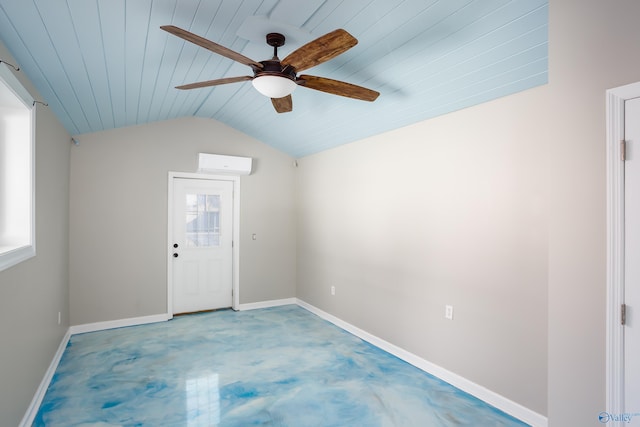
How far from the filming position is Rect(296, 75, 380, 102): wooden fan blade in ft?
7.05

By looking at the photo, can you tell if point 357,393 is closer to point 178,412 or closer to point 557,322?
point 178,412

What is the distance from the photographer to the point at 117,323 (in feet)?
14.2

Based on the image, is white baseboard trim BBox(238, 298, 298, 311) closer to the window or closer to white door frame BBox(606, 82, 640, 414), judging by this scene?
the window

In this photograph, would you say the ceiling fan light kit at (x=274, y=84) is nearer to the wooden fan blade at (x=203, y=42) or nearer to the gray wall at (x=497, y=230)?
the wooden fan blade at (x=203, y=42)

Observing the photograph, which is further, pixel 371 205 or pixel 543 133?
pixel 371 205

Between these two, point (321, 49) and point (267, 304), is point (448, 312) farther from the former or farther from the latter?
point (267, 304)

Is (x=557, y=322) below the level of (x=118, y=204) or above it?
below

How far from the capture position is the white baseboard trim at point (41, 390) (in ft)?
7.52

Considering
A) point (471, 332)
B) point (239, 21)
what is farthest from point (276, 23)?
point (471, 332)

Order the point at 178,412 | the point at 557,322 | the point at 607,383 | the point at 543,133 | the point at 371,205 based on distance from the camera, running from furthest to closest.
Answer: the point at 371,205 → the point at 178,412 → the point at 543,133 → the point at 557,322 → the point at 607,383

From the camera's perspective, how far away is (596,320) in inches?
57.0

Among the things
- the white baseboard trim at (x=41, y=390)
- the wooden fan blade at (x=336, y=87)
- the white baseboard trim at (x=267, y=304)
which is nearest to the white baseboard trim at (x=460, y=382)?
the white baseboard trim at (x=267, y=304)

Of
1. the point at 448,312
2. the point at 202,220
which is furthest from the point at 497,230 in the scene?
the point at 202,220

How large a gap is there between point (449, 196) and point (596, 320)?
163 centimetres
